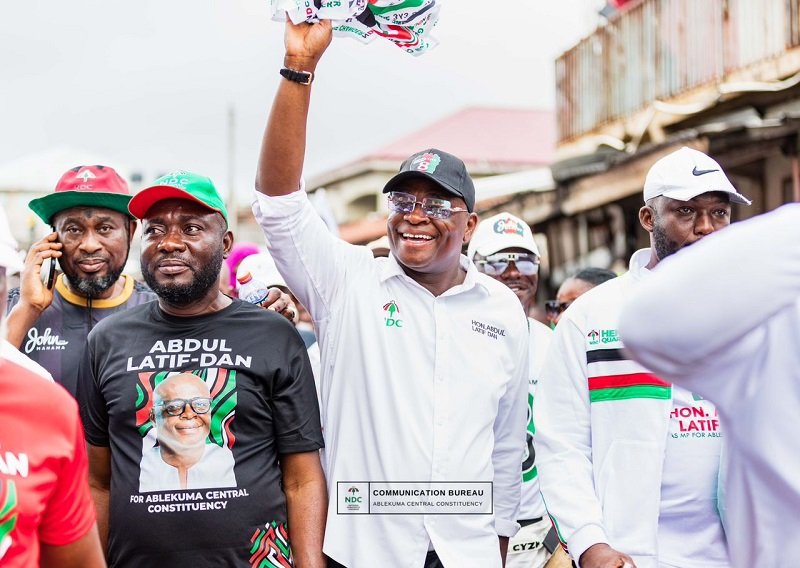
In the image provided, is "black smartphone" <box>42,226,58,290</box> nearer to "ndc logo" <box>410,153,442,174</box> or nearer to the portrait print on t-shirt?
the portrait print on t-shirt

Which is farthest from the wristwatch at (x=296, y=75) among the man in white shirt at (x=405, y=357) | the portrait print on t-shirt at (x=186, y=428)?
the portrait print on t-shirt at (x=186, y=428)

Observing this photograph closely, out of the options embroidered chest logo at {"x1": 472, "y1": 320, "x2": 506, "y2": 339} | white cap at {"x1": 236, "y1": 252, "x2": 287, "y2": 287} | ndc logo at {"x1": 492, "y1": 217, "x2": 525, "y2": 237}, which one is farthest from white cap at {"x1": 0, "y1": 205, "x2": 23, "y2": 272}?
ndc logo at {"x1": 492, "y1": 217, "x2": 525, "y2": 237}

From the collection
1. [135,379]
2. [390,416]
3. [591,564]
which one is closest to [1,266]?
[135,379]

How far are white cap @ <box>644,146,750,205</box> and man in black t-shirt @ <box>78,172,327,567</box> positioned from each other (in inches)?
58.6

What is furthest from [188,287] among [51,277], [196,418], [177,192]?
[51,277]

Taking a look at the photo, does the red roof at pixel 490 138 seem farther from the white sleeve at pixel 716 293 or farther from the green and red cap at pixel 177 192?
the white sleeve at pixel 716 293

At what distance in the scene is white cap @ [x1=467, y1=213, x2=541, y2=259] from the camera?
19.5 feet

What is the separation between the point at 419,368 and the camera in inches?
144

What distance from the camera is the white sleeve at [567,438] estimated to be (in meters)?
3.58

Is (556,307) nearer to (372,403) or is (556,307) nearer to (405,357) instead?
(405,357)

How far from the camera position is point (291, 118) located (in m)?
3.46

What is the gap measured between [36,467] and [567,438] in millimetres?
2058

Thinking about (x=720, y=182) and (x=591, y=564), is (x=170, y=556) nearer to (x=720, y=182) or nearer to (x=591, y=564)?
(x=591, y=564)

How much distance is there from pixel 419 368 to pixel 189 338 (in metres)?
0.84
